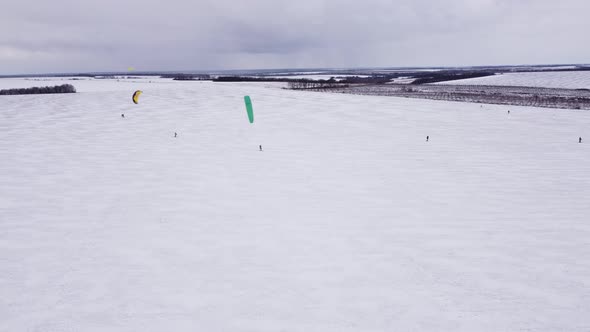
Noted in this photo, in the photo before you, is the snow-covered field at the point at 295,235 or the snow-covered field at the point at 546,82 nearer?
the snow-covered field at the point at 295,235

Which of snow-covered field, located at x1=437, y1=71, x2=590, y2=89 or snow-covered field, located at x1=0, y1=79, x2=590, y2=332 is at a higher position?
snow-covered field, located at x1=437, y1=71, x2=590, y2=89

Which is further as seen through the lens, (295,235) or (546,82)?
(546,82)

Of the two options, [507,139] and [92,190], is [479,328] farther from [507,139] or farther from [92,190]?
[507,139]

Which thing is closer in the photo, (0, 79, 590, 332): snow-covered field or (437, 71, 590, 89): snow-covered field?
(0, 79, 590, 332): snow-covered field

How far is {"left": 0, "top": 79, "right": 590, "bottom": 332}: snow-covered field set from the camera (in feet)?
19.4

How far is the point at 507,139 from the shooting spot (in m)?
20.1

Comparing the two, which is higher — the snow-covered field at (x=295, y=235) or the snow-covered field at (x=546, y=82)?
the snow-covered field at (x=546, y=82)

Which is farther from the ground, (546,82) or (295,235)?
(546,82)

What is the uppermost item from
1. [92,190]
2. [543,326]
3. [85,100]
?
[85,100]

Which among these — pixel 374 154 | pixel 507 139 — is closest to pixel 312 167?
pixel 374 154

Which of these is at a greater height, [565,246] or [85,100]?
[85,100]

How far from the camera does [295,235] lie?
8.65 meters

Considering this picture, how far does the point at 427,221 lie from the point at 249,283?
507 cm

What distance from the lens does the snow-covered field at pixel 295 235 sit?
232 inches
